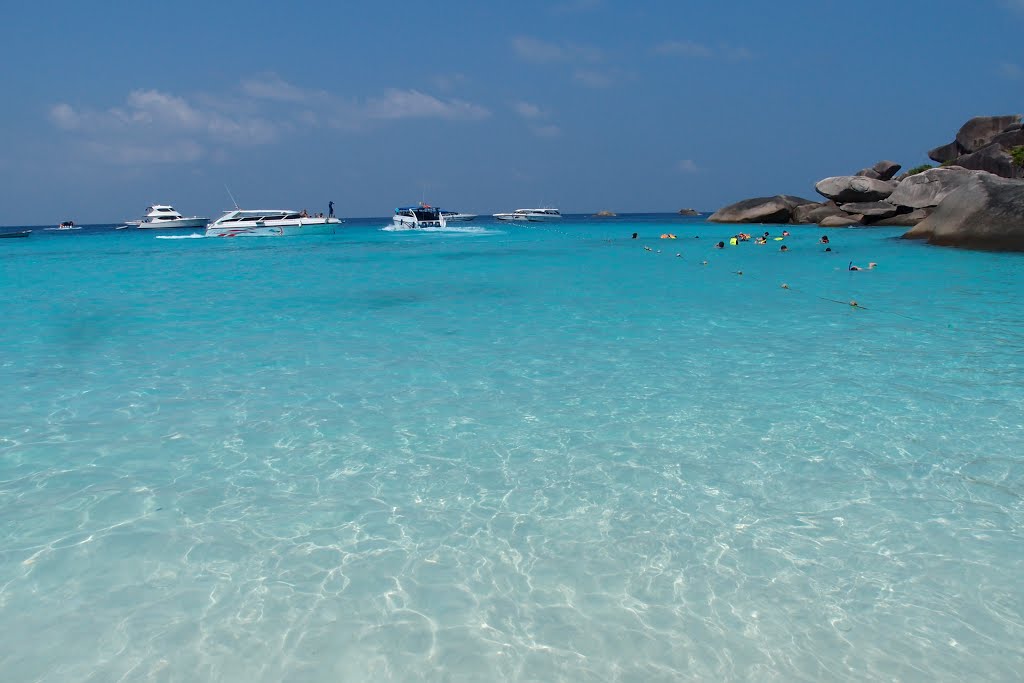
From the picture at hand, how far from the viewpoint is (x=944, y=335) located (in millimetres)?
11180

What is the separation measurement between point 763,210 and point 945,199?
3110 cm

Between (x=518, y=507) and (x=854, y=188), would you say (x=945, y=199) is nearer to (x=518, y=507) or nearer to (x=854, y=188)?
(x=854, y=188)

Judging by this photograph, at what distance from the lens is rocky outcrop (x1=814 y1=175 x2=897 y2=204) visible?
49062mm

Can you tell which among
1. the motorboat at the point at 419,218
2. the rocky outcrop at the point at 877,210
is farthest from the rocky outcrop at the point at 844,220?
the motorboat at the point at 419,218

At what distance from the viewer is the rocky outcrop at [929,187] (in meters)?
36.3

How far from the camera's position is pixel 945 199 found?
2927 cm

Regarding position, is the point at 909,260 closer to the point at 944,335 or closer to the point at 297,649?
the point at 944,335

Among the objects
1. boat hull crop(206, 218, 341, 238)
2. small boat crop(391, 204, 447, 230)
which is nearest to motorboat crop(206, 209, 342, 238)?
boat hull crop(206, 218, 341, 238)

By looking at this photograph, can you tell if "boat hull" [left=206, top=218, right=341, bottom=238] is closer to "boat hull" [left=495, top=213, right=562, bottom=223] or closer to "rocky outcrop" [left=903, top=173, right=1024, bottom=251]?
"boat hull" [left=495, top=213, right=562, bottom=223]

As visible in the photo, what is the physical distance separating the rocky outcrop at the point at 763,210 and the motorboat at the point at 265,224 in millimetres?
37567

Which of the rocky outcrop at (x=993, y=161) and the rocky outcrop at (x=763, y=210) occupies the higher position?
the rocky outcrop at (x=993, y=161)

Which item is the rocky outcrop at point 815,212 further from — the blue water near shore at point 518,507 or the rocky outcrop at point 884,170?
the blue water near shore at point 518,507

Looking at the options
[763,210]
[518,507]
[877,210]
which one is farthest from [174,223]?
[518,507]

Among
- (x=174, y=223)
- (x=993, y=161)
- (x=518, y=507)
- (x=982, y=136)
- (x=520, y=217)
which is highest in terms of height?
Result: (x=982, y=136)
